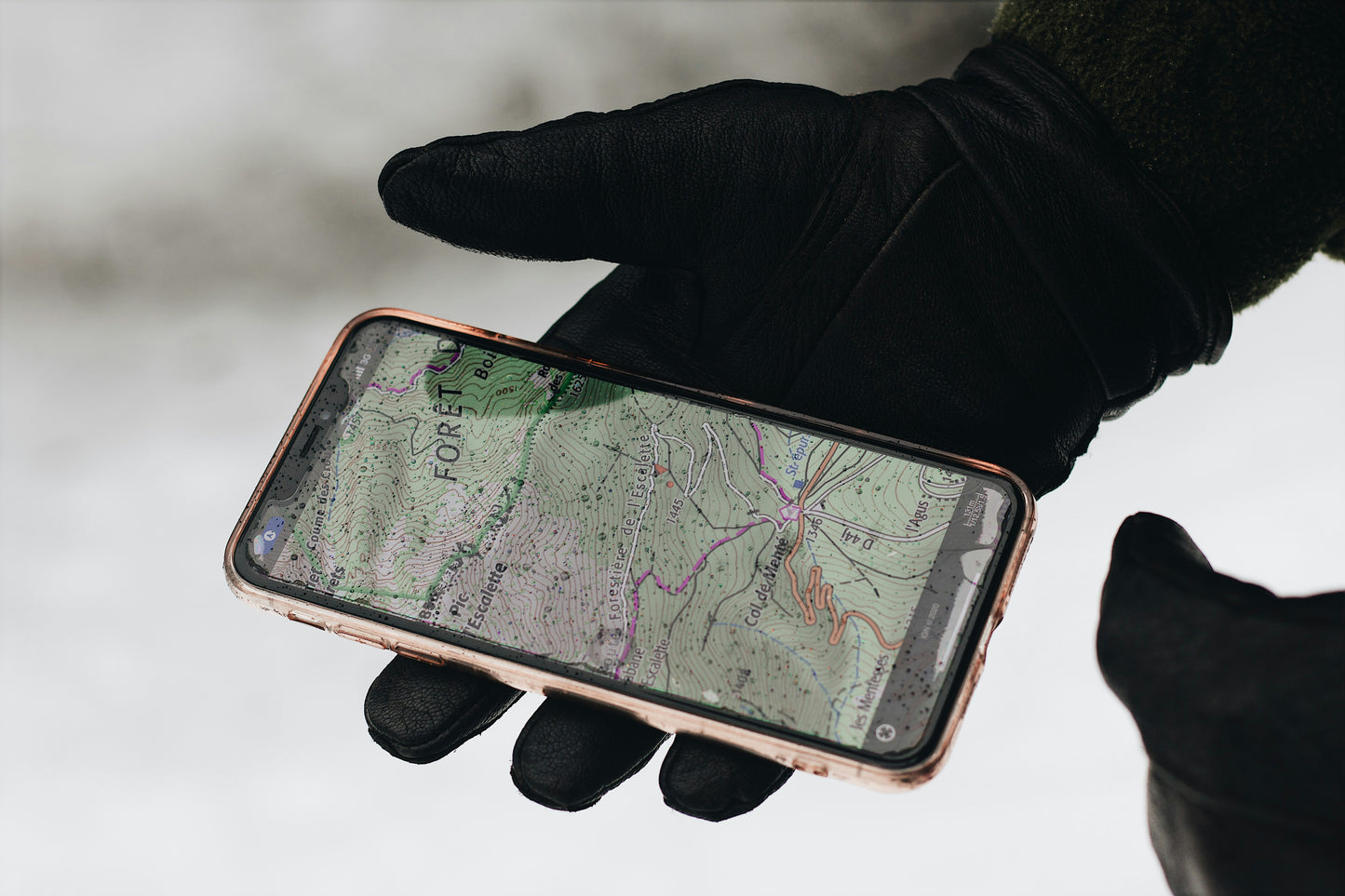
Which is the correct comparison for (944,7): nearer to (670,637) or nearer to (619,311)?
(619,311)

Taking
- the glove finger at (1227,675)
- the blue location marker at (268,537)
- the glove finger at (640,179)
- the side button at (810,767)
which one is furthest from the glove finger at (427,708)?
the glove finger at (1227,675)

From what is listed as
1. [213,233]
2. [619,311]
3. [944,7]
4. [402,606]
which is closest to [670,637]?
[402,606]

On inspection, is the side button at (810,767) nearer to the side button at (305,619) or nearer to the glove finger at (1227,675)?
the glove finger at (1227,675)

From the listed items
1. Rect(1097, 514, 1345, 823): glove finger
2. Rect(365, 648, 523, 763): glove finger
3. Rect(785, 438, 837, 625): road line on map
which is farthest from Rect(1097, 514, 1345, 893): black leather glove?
Rect(365, 648, 523, 763): glove finger

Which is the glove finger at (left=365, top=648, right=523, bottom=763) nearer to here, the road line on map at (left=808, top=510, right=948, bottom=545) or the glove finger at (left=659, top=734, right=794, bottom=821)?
the glove finger at (left=659, top=734, right=794, bottom=821)

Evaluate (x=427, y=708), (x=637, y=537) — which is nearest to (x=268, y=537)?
(x=427, y=708)

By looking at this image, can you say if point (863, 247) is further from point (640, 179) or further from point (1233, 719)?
point (1233, 719)
